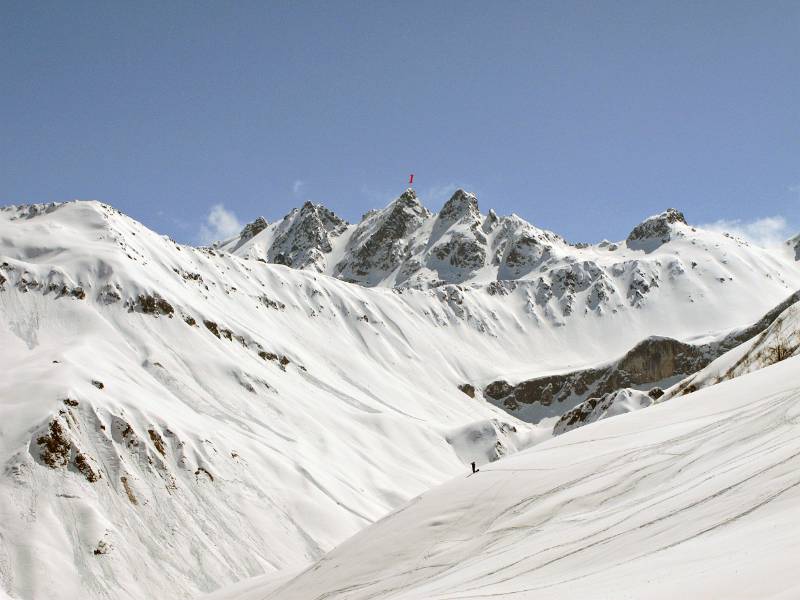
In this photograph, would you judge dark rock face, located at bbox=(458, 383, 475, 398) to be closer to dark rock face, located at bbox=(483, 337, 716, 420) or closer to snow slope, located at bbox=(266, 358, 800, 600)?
dark rock face, located at bbox=(483, 337, 716, 420)

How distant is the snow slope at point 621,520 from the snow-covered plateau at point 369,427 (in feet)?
0.27

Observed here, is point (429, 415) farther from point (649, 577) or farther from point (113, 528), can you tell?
point (649, 577)

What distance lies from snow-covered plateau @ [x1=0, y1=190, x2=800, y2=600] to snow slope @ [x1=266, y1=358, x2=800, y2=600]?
3.2 inches

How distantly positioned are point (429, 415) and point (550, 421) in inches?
1401

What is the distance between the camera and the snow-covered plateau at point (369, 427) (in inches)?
600

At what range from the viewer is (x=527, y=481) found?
A: 63.9 feet

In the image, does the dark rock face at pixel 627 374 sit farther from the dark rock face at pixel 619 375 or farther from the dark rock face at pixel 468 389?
the dark rock face at pixel 468 389

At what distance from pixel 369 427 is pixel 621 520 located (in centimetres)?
8466

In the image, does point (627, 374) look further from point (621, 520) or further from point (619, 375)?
point (621, 520)

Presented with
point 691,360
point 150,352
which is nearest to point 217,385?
point 150,352

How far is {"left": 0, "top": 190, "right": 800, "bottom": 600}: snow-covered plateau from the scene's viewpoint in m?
15.2

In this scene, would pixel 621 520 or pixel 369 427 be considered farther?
pixel 369 427

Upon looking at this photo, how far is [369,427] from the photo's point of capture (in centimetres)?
9812

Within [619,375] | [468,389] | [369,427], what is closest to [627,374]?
[619,375]
